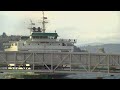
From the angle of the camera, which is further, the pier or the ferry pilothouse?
the ferry pilothouse

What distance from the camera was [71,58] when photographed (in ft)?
54.7

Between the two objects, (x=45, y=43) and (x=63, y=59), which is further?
(x=45, y=43)

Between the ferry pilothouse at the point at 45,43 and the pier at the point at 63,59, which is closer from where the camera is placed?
the pier at the point at 63,59

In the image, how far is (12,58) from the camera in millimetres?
17531
